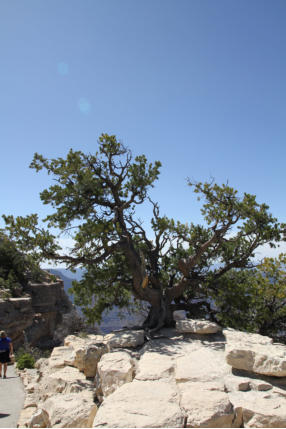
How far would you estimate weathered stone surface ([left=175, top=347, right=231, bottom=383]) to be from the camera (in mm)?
7121

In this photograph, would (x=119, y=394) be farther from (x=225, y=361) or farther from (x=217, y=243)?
(x=217, y=243)

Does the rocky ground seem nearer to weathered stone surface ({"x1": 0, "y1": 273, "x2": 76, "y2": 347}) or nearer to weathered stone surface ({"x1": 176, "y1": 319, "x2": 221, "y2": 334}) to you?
weathered stone surface ({"x1": 176, "y1": 319, "x2": 221, "y2": 334})

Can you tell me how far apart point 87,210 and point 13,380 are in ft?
28.3

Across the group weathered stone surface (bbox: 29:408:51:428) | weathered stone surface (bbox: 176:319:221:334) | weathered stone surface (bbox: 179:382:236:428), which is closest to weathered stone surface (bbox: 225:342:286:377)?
weathered stone surface (bbox: 179:382:236:428)

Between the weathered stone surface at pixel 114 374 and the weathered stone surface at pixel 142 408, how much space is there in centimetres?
93

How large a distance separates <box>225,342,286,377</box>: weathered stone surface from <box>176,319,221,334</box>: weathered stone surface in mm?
2498

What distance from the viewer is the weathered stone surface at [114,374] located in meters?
7.37

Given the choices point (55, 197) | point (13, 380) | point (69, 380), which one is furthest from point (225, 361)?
point (13, 380)

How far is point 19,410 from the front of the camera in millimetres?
9523

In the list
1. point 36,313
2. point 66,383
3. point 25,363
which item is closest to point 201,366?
point 66,383

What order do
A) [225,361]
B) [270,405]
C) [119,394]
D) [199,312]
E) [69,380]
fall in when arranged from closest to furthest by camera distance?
[270,405] → [119,394] → [225,361] → [69,380] → [199,312]

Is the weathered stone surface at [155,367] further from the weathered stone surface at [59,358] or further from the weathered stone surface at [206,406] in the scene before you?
the weathered stone surface at [59,358]

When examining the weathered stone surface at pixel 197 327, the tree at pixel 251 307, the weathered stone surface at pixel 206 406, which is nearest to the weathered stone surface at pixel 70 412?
the weathered stone surface at pixel 206 406

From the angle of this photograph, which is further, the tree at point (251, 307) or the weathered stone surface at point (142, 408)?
the tree at point (251, 307)
